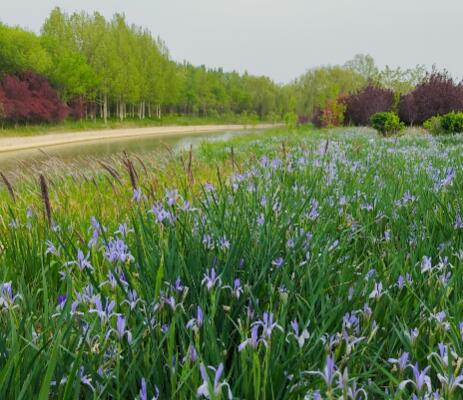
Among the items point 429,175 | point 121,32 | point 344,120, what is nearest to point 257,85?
point 121,32

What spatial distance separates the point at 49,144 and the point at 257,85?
77.7m

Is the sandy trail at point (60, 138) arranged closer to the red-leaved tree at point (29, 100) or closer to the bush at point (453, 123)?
the red-leaved tree at point (29, 100)

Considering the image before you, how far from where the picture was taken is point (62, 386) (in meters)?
1.11

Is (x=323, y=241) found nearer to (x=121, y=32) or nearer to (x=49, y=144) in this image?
(x=49, y=144)

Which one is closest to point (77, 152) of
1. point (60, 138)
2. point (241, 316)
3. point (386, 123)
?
point (60, 138)

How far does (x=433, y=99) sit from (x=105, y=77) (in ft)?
122

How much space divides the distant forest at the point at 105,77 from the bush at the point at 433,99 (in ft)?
29.2

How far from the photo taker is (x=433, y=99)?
75.0 feet

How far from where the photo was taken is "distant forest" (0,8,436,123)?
126 ft

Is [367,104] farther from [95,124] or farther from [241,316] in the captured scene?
[95,124]

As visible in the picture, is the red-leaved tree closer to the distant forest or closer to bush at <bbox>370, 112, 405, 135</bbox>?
the distant forest

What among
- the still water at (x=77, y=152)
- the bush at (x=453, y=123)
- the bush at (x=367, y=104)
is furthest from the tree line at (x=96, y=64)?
the bush at (x=453, y=123)

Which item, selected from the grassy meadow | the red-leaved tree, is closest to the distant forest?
the red-leaved tree

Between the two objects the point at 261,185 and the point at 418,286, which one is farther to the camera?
the point at 261,185
